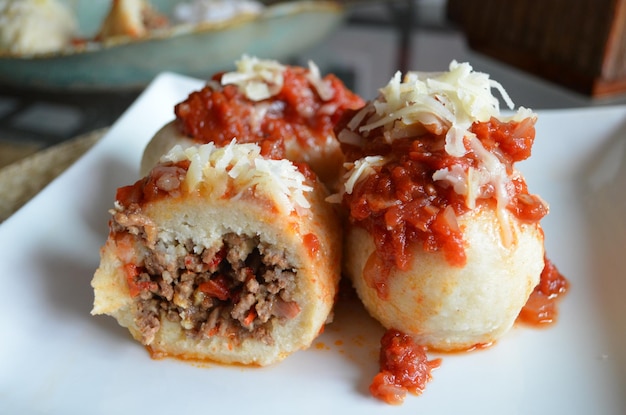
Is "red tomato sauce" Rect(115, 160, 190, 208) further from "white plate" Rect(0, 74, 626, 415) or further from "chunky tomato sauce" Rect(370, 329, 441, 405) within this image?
"chunky tomato sauce" Rect(370, 329, 441, 405)

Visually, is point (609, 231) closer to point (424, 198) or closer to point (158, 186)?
point (424, 198)

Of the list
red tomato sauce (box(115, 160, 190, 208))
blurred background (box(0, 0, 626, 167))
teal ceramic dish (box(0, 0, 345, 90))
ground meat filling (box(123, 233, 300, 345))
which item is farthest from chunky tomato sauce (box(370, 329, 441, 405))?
teal ceramic dish (box(0, 0, 345, 90))

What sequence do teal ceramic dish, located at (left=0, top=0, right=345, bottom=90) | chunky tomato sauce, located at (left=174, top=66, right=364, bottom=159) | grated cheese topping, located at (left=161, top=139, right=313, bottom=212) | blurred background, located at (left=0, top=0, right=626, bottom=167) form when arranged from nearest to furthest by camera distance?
grated cheese topping, located at (left=161, top=139, right=313, bottom=212) < chunky tomato sauce, located at (left=174, top=66, right=364, bottom=159) < teal ceramic dish, located at (left=0, top=0, right=345, bottom=90) < blurred background, located at (left=0, top=0, right=626, bottom=167)

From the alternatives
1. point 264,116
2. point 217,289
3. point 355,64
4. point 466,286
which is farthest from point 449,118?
point 355,64

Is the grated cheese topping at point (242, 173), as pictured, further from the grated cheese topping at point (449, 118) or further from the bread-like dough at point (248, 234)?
the grated cheese topping at point (449, 118)

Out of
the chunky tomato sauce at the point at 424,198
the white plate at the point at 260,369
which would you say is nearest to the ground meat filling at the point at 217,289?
the white plate at the point at 260,369
